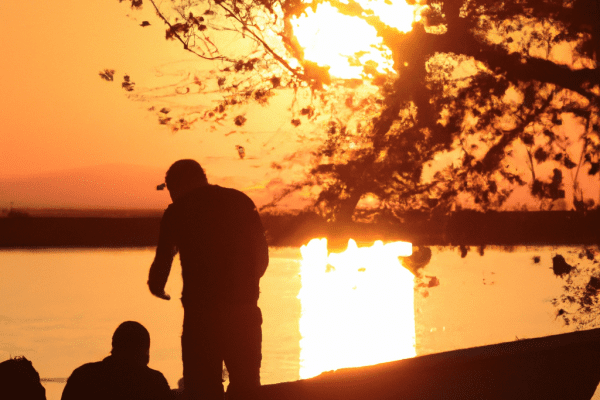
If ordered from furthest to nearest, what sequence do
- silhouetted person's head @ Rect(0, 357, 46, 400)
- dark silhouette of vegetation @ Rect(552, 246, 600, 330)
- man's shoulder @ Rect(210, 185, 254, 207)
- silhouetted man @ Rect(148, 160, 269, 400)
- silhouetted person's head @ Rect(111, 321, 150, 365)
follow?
1. dark silhouette of vegetation @ Rect(552, 246, 600, 330)
2. man's shoulder @ Rect(210, 185, 254, 207)
3. silhouetted man @ Rect(148, 160, 269, 400)
4. silhouetted person's head @ Rect(111, 321, 150, 365)
5. silhouetted person's head @ Rect(0, 357, 46, 400)

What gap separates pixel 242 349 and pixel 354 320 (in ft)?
62.9

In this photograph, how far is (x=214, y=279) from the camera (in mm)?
4535

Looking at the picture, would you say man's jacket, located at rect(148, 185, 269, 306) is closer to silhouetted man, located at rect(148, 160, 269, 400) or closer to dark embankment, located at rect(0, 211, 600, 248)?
silhouetted man, located at rect(148, 160, 269, 400)

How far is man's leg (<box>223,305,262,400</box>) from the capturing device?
4566 mm

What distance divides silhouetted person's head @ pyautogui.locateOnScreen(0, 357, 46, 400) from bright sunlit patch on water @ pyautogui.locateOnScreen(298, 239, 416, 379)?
4.85 m

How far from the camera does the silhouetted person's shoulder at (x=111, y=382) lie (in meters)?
4.34

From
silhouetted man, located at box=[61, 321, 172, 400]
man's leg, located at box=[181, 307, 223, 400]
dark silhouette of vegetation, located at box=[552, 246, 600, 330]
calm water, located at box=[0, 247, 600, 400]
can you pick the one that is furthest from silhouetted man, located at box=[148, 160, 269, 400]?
dark silhouette of vegetation, located at box=[552, 246, 600, 330]

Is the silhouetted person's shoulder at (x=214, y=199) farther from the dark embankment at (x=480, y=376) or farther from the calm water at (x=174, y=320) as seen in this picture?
the calm water at (x=174, y=320)

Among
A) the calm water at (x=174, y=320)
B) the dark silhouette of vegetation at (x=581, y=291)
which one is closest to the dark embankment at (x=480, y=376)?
the calm water at (x=174, y=320)

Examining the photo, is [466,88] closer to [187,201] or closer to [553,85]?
[553,85]

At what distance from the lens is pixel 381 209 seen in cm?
1026

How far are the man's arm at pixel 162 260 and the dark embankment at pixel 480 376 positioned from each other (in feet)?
2.93

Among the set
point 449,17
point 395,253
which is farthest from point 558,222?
point 449,17

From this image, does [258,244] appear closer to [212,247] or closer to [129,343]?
[212,247]
